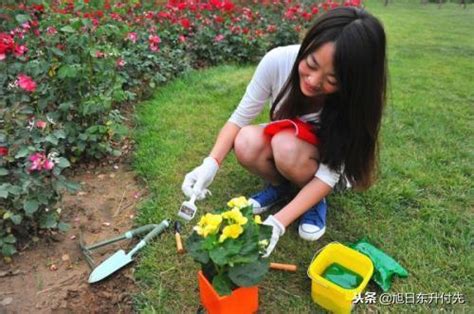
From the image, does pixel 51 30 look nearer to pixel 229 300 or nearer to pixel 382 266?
pixel 229 300

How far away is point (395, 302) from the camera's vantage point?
68.9 inches

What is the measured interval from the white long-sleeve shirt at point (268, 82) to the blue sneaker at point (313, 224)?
0.42 m

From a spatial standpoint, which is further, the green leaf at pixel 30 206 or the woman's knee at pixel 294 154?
the woman's knee at pixel 294 154

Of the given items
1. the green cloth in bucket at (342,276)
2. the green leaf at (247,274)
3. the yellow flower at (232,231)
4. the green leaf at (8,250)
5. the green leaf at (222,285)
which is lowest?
the green cloth in bucket at (342,276)

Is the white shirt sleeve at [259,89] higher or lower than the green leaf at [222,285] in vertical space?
higher

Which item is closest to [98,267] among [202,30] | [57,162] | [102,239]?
[102,239]

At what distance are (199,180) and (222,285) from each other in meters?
0.54

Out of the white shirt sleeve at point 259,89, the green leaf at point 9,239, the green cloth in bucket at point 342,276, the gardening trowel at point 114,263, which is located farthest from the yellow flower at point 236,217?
the green leaf at point 9,239

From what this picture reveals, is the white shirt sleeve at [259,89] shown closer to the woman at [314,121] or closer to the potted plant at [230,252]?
the woman at [314,121]

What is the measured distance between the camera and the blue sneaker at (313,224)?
2027 millimetres

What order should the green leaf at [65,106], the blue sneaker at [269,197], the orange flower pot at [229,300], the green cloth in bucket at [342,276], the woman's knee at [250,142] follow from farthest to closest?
the green leaf at [65,106] → the blue sneaker at [269,197] → the woman's knee at [250,142] → the green cloth in bucket at [342,276] → the orange flower pot at [229,300]

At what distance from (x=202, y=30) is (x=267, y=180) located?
7.56ft

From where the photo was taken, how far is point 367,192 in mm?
2393

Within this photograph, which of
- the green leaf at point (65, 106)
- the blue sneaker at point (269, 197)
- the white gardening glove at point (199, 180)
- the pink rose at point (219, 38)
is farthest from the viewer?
the pink rose at point (219, 38)
